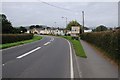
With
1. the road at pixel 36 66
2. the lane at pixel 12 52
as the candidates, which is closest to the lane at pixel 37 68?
the road at pixel 36 66

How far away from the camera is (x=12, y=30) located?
94.8 meters

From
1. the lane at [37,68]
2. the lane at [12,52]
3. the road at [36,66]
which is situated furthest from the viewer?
the lane at [12,52]

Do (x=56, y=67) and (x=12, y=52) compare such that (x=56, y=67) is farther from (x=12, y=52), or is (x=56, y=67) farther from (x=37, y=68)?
(x=12, y=52)

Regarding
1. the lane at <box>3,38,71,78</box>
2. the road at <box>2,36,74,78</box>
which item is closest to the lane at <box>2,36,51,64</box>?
the road at <box>2,36,74,78</box>

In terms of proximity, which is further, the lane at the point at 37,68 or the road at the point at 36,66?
the road at the point at 36,66

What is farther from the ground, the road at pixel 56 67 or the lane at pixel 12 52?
the lane at pixel 12 52

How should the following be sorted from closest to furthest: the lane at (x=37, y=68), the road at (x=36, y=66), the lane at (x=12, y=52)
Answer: the lane at (x=37, y=68), the road at (x=36, y=66), the lane at (x=12, y=52)

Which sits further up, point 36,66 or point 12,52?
point 12,52

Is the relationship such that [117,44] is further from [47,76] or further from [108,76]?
[47,76]

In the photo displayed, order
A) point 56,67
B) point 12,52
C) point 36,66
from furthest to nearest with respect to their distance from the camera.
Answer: point 12,52 → point 36,66 → point 56,67

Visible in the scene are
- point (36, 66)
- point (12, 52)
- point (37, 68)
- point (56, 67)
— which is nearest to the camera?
point (37, 68)

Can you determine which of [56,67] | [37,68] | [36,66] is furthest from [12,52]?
[37,68]

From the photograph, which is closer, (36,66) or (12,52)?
(36,66)

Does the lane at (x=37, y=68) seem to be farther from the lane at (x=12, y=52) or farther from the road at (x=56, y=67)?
the lane at (x=12, y=52)
